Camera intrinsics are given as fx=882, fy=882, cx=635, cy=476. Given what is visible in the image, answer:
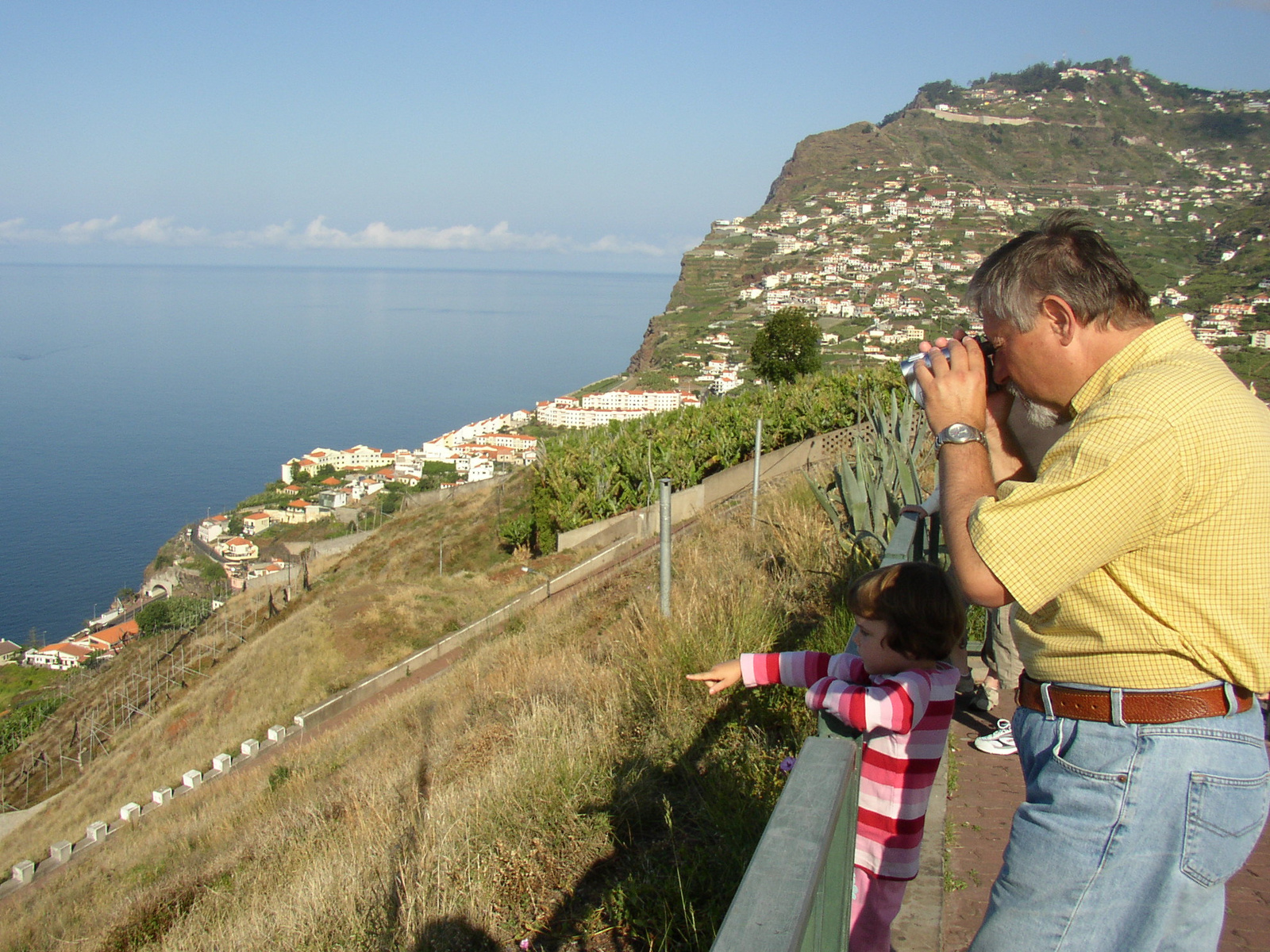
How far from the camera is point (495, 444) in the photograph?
246 ft

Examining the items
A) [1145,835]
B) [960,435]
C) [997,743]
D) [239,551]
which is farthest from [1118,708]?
[239,551]

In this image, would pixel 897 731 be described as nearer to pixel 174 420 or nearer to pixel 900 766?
pixel 900 766

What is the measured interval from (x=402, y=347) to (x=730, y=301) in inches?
4500

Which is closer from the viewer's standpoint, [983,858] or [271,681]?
Result: [983,858]

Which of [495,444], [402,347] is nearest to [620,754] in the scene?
[495,444]

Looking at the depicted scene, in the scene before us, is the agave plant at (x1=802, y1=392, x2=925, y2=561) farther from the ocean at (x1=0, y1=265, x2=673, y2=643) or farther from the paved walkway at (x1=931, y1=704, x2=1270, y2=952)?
the ocean at (x1=0, y1=265, x2=673, y2=643)

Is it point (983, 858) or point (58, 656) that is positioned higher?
point (983, 858)

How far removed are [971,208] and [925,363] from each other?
102 m

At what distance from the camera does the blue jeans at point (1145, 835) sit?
1.30 metres

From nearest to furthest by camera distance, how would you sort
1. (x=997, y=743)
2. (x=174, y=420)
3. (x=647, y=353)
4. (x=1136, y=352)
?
(x=1136, y=352), (x=997, y=743), (x=647, y=353), (x=174, y=420)

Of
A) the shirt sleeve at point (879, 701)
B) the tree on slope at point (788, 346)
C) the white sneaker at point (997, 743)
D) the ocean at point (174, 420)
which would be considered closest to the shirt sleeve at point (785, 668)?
the shirt sleeve at point (879, 701)

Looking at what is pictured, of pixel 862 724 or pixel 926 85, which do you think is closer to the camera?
pixel 862 724

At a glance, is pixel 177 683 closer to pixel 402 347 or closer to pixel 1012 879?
pixel 1012 879

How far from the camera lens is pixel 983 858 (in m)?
2.75
